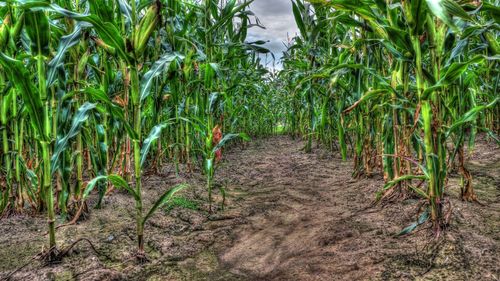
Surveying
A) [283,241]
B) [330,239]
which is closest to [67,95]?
[283,241]

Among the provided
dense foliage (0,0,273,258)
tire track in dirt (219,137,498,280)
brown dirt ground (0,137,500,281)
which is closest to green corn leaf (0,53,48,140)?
dense foliage (0,0,273,258)

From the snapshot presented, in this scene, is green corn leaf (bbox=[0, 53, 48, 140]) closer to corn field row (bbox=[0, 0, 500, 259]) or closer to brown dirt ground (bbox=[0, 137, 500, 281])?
corn field row (bbox=[0, 0, 500, 259])

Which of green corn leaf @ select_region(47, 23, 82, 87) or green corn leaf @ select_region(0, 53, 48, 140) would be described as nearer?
green corn leaf @ select_region(0, 53, 48, 140)

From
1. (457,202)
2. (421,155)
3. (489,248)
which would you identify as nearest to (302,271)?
(489,248)

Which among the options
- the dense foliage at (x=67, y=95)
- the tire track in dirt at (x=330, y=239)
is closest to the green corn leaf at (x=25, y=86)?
the dense foliage at (x=67, y=95)

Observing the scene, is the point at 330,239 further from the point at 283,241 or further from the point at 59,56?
the point at 59,56

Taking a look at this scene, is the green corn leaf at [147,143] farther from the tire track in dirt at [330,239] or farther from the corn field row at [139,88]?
the tire track in dirt at [330,239]

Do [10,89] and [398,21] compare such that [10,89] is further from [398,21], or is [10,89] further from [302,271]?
[398,21]

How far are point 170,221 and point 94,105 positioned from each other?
0.93 metres

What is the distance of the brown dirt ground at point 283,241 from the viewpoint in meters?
1.18

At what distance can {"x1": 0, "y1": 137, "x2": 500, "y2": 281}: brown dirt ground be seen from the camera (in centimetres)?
118

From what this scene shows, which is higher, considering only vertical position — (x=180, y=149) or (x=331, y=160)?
(x=180, y=149)

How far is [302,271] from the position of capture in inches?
50.1

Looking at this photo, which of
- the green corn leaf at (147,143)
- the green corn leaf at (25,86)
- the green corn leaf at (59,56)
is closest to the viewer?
the green corn leaf at (25,86)
